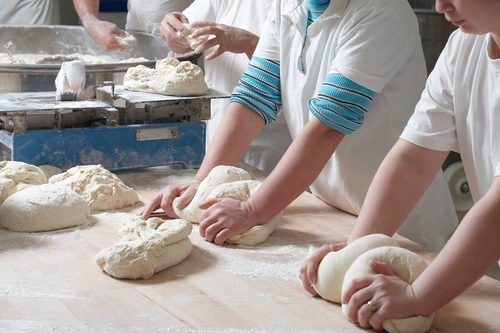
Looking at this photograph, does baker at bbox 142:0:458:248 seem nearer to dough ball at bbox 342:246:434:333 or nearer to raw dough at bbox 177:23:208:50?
dough ball at bbox 342:246:434:333

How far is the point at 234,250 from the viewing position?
150 cm

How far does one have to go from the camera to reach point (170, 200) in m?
1.74

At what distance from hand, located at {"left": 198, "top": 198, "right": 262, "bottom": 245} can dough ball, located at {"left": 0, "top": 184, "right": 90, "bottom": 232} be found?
1.25 feet

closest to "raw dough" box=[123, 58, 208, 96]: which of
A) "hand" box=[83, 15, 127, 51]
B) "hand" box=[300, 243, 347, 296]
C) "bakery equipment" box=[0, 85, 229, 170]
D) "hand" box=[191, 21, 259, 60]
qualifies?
"bakery equipment" box=[0, 85, 229, 170]

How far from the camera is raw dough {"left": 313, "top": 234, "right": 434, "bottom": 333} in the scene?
116 cm

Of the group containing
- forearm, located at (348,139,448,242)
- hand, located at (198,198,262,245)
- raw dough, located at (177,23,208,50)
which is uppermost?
raw dough, located at (177,23,208,50)

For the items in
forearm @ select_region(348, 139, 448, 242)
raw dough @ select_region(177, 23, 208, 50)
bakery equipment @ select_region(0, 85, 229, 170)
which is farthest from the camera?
raw dough @ select_region(177, 23, 208, 50)

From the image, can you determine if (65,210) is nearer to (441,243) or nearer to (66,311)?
(66,311)

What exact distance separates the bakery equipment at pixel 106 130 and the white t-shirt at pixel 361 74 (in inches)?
16.9

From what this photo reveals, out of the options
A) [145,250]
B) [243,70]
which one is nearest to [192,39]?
[243,70]

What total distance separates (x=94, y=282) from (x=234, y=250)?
16.1 inches

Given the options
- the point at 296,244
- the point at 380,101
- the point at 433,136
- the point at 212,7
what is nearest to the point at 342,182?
the point at 380,101

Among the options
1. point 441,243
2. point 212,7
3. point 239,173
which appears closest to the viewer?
point 239,173

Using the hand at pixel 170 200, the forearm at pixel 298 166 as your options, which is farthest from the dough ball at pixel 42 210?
the forearm at pixel 298 166
